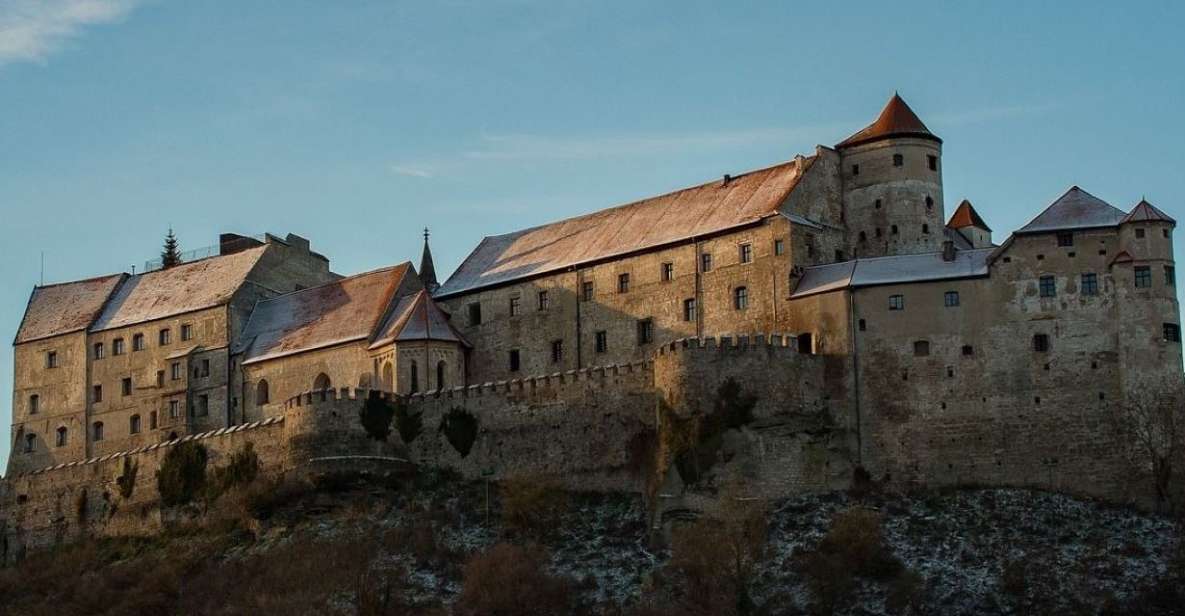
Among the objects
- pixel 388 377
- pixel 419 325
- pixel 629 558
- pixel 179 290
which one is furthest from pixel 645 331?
pixel 179 290

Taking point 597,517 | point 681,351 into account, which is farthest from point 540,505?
point 681,351

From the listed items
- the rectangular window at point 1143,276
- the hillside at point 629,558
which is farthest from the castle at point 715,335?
the hillside at point 629,558

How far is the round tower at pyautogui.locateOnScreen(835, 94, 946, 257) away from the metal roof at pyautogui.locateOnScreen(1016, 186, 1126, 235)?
8317mm

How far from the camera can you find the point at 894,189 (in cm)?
10800

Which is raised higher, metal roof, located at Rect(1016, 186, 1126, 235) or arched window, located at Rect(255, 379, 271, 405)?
metal roof, located at Rect(1016, 186, 1126, 235)

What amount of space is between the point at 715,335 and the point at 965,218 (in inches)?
938

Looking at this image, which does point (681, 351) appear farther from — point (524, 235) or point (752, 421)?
point (524, 235)

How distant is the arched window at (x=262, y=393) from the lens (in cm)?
11806

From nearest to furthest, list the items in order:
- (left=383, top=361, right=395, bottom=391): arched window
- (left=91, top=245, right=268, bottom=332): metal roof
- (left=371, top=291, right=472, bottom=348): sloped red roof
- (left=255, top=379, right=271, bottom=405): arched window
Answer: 1. (left=383, top=361, right=395, bottom=391): arched window
2. (left=371, top=291, right=472, bottom=348): sloped red roof
3. (left=255, top=379, right=271, bottom=405): arched window
4. (left=91, top=245, right=268, bottom=332): metal roof

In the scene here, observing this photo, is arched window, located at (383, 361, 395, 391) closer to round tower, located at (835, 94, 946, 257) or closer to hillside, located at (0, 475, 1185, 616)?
hillside, located at (0, 475, 1185, 616)

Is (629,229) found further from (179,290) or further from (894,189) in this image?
(179,290)

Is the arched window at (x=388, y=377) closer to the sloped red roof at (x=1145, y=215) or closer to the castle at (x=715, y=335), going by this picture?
the castle at (x=715, y=335)

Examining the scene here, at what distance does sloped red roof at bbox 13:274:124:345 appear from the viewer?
127500 millimetres

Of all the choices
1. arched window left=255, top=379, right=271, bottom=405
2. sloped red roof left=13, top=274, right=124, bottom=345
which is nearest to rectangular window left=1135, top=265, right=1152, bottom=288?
arched window left=255, top=379, right=271, bottom=405
